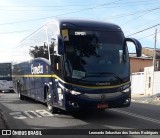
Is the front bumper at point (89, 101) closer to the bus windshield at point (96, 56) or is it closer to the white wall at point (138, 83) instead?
the bus windshield at point (96, 56)

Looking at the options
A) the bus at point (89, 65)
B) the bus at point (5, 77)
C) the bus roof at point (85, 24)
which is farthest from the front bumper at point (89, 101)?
the bus at point (5, 77)

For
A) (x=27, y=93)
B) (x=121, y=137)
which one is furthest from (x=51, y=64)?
(x=27, y=93)

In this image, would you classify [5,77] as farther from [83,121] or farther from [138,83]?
[83,121]

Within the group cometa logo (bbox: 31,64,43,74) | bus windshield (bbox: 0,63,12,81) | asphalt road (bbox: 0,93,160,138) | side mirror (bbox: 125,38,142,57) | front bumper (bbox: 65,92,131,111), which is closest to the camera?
asphalt road (bbox: 0,93,160,138)

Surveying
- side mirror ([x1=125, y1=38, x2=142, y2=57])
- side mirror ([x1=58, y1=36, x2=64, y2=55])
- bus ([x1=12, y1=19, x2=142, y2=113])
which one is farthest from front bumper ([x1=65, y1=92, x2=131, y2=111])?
side mirror ([x1=125, y1=38, x2=142, y2=57])

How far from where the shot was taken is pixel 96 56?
13.1 metres

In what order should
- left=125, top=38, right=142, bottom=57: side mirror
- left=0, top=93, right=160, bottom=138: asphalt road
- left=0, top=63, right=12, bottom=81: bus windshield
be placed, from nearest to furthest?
1. left=0, top=93, right=160, bottom=138: asphalt road
2. left=125, top=38, right=142, bottom=57: side mirror
3. left=0, top=63, right=12, bottom=81: bus windshield

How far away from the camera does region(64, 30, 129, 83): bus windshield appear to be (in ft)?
41.9

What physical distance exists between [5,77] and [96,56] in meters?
→ 28.7

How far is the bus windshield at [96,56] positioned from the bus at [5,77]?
91.1 ft

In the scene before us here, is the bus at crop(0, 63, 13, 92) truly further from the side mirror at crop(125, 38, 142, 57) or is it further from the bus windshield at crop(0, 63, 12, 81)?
the side mirror at crop(125, 38, 142, 57)

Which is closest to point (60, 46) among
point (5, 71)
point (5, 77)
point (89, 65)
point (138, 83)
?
point (89, 65)

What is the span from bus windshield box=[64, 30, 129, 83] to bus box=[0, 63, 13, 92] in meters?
27.8

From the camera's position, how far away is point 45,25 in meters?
15.9
